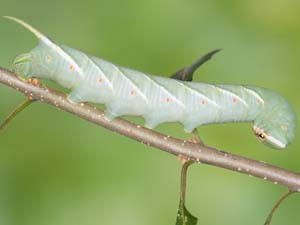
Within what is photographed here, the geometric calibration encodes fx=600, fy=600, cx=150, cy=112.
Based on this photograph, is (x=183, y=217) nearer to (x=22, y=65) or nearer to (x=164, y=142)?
(x=164, y=142)

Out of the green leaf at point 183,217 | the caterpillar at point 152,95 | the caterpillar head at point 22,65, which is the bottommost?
the green leaf at point 183,217

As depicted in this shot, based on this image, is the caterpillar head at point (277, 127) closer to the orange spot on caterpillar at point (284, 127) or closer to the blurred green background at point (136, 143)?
the orange spot on caterpillar at point (284, 127)

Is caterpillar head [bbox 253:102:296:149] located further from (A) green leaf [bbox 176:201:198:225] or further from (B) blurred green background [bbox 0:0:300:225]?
(B) blurred green background [bbox 0:0:300:225]

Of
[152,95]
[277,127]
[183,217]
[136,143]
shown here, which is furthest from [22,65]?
[136,143]

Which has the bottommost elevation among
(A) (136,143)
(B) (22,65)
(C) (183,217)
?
(A) (136,143)

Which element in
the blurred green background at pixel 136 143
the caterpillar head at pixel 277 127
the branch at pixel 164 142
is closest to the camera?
the branch at pixel 164 142

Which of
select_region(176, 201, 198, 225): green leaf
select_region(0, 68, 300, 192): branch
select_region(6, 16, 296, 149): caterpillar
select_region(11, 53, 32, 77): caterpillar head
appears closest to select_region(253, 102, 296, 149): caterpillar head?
select_region(6, 16, 296, 149): caterpillar

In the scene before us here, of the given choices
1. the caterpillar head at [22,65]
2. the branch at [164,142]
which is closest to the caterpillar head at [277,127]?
the branch at [164,142]
